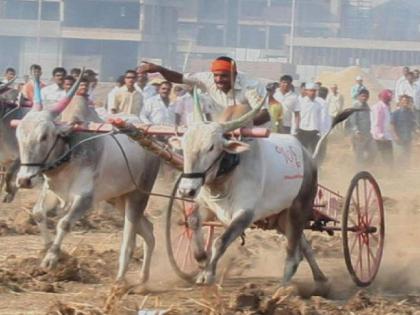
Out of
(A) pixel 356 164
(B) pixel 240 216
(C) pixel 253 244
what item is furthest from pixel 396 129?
(B) pixel 240 216

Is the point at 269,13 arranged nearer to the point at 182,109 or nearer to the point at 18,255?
the point at 182,109

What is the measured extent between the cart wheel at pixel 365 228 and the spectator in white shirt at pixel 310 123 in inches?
379

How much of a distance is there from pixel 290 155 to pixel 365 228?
1.45 meters

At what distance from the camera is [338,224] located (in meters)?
13.7

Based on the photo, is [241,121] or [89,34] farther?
[89,34]

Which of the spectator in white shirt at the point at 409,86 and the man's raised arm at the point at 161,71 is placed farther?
the spectator in white shirt at the point at 409,86

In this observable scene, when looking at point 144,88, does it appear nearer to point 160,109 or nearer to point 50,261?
point 160,109

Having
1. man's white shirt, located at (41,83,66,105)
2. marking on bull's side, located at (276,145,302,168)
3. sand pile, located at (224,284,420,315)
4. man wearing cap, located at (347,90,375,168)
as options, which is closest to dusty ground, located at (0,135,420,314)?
sand pile, located at (224,284,420,315)

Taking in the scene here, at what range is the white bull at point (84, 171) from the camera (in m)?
11.7

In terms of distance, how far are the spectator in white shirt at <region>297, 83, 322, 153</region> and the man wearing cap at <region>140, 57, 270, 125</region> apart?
11044 mm

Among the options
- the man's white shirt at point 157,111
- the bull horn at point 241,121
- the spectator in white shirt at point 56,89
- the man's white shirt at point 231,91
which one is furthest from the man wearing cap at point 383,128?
the bull horn at point 241,121

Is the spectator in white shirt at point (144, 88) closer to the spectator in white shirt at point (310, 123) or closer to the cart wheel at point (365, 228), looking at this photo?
the spectator in white shirt at point (310, 123)

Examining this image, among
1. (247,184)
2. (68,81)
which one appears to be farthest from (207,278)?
(68,81)

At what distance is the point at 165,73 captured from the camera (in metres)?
11.8
